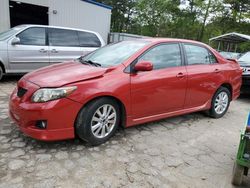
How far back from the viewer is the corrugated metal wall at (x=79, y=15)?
41.3ft

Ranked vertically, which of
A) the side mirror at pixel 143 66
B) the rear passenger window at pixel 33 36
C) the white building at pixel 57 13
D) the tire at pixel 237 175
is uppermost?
the white building at pixel 57 13

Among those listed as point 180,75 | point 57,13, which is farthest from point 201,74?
point 57,13

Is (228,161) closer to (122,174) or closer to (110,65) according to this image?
(122,174)

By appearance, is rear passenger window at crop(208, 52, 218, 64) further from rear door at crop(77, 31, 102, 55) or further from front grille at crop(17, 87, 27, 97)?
rear door at crop(77, 31, 102, 55)

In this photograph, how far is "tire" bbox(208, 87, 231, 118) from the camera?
4867 mm

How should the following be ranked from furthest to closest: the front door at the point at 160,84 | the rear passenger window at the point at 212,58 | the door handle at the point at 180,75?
the rear passenger window at the point at 212,58 < the door handle at the point at 180,75 < the front door at the point at 160,84

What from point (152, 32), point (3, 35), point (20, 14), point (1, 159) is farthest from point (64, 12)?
point (152, 32)

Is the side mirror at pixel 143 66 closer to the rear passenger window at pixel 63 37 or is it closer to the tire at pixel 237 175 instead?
the tire at pixel 237 175

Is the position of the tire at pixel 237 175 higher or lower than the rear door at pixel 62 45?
lower

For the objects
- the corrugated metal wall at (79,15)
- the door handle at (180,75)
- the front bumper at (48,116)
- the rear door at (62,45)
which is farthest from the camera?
the corrugated metal wall at (79,15)

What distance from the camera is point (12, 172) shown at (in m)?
2.61

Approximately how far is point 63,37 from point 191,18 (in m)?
22.7

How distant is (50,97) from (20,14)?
12.6 meters

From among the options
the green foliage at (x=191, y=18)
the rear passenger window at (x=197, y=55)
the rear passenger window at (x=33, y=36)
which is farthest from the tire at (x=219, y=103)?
the green foliage at (x=191, y=18)
